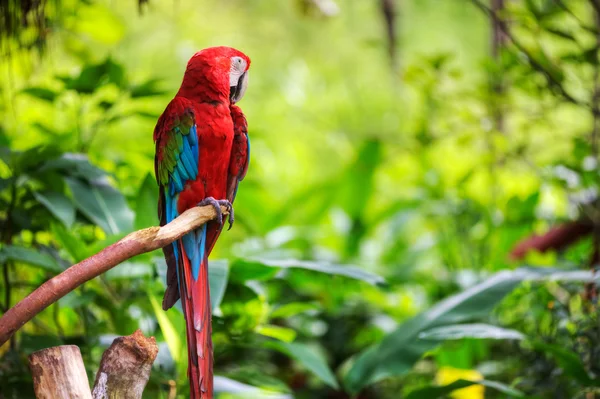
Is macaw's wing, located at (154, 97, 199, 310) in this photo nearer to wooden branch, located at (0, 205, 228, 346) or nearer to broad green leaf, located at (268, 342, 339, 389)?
wooden branch, located at (0, 205, 228, 346)

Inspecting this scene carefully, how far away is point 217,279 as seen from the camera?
92 centimetres

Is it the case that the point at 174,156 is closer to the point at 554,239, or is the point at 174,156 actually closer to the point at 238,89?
the point at 238,89

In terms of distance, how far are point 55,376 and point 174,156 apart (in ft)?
0.84

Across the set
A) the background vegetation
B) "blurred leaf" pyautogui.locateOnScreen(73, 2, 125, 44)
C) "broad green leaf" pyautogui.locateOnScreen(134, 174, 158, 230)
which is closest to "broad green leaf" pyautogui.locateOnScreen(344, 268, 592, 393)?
the background vegetation

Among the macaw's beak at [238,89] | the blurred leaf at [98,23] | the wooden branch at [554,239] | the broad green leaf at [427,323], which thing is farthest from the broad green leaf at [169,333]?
the wooden branch at [554,239]

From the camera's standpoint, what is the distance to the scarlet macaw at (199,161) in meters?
0.64

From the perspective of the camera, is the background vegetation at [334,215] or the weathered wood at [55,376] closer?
the weathered wood at [55,376]

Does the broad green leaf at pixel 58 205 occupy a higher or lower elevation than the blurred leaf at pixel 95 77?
lower

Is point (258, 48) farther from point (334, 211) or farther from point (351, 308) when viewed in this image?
point (351, 308)

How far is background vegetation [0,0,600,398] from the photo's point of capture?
3.45ft

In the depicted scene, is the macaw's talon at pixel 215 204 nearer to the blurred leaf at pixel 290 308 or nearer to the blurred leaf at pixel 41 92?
the blurred leaf at pixel 290 308

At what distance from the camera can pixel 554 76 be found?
4.15 feet

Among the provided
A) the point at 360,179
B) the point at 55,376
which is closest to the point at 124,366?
the point at 55,376

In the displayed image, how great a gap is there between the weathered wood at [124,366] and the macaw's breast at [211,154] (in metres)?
0.15
